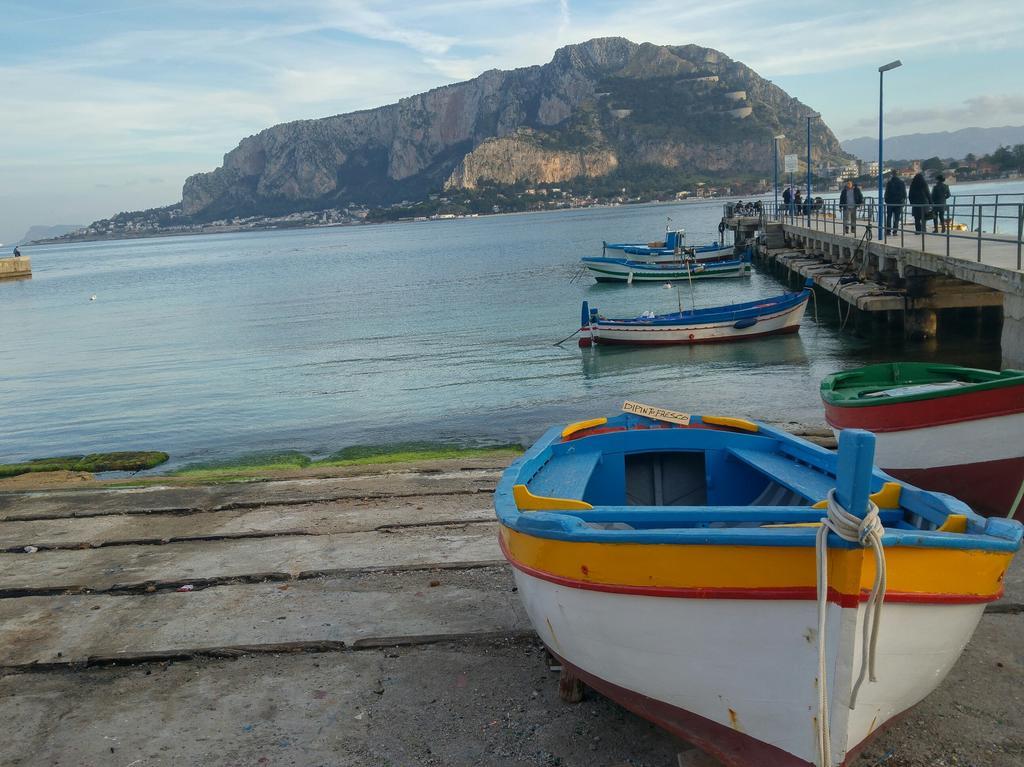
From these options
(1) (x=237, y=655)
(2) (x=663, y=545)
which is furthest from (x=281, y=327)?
(2) (x=663, y=545)

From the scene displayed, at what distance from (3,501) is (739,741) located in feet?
34.7

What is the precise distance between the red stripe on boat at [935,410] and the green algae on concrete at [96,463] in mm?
12284

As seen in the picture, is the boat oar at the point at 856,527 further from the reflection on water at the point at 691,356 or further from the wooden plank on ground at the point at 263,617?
the reflection on water at the point at 691,356

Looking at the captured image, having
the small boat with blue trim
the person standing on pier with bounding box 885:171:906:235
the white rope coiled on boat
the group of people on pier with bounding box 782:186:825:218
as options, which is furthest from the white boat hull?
the white rope coiled on boat

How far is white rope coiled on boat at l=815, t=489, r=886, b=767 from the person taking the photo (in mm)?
3514

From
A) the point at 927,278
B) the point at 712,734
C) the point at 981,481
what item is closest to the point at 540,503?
the point at 712,734

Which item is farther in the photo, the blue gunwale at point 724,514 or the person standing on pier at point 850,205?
the person standing on pier at point 850,205

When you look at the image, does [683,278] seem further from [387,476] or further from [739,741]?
[739,741]

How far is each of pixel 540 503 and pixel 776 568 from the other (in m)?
1.72

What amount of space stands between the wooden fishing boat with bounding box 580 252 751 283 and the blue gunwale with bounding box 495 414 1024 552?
4020 cm

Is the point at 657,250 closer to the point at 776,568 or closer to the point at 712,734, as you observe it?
the point at 712,734

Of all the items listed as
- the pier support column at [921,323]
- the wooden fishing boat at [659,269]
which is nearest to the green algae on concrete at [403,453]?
the pier support column at [921,323]

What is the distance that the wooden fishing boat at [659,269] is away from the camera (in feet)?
152

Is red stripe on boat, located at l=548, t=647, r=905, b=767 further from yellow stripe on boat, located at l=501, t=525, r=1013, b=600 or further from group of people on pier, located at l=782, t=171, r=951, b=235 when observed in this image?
group of people on pier, located at l=782, t=171, r=951, b=235
